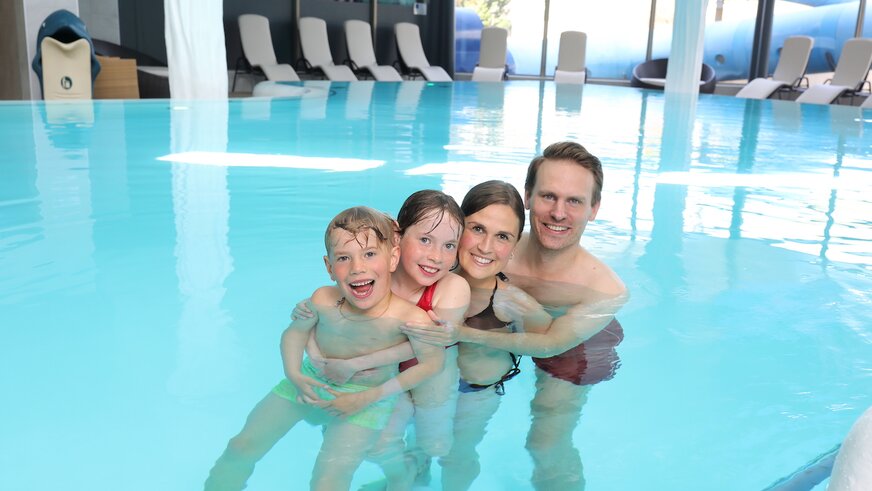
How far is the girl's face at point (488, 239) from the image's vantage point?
6.81ft

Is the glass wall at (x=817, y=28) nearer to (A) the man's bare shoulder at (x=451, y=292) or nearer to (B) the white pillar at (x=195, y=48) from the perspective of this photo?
(B) the white pillar at (x=195, y=48)

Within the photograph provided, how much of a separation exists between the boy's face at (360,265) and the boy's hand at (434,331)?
108mm

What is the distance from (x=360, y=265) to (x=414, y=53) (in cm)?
1561

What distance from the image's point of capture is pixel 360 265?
1855 mm

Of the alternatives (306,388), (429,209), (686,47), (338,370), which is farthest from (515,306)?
(686,47)

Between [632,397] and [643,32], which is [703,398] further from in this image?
[643,32]

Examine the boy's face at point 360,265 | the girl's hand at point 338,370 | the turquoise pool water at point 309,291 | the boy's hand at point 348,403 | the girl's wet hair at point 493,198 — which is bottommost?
the turquoise pool water at point 309,291

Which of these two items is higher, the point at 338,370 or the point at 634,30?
the point at 634,30

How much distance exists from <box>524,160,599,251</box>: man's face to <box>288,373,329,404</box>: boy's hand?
31.8 inches

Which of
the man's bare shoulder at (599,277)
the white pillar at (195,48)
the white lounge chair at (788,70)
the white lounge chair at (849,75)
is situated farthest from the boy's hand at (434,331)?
the white lounge chair at (788,70)

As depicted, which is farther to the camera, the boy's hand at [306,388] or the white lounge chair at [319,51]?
the white lounge chair at [319,51]

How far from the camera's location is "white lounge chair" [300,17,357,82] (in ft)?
48.4

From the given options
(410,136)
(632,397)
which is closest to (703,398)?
(632,397)

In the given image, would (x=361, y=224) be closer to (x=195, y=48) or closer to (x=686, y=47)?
(x=195, y=48)
